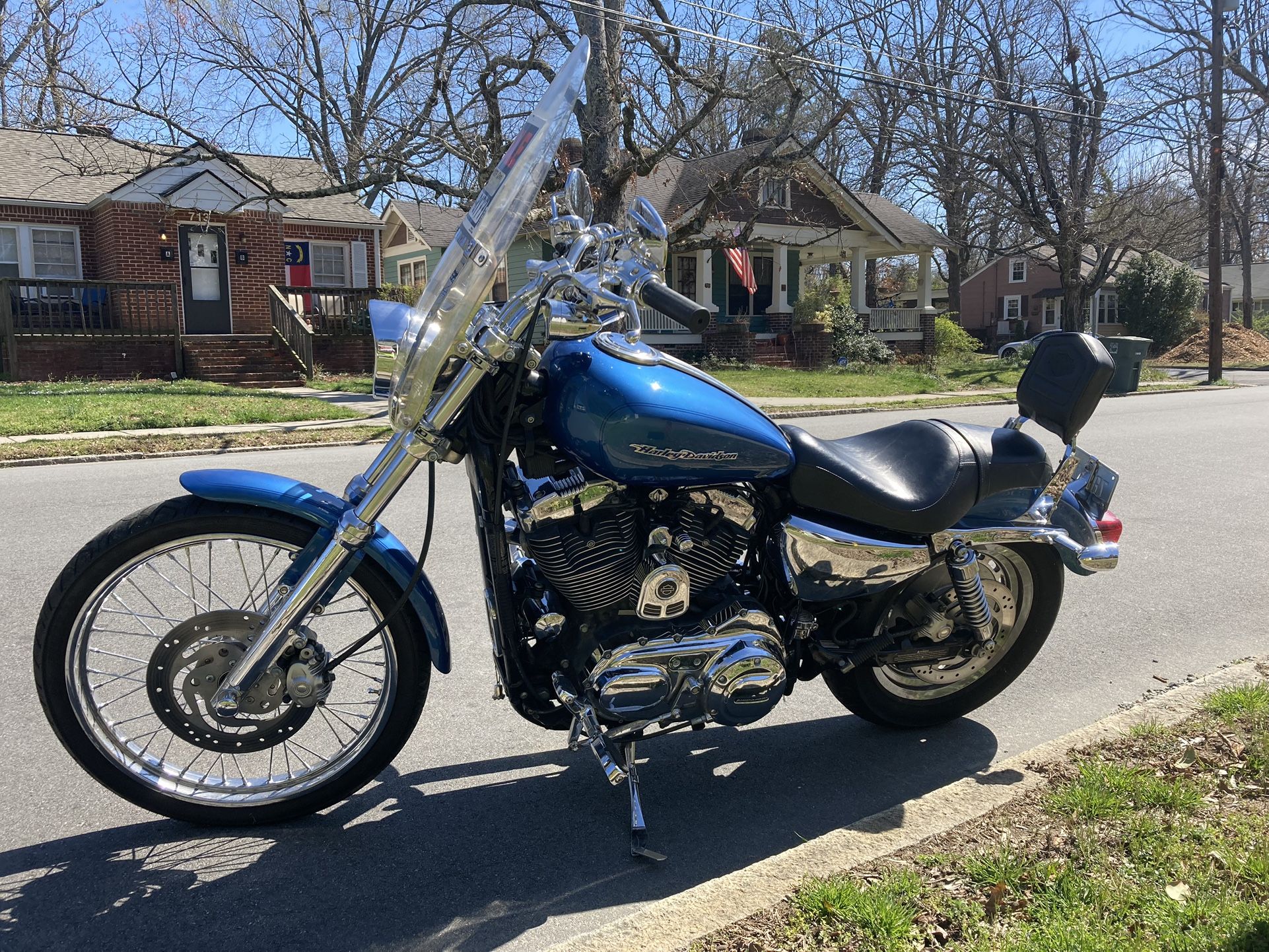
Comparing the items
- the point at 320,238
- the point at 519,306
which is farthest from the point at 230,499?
the point at 320,238

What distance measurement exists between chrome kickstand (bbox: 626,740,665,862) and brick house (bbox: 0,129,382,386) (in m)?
17.8

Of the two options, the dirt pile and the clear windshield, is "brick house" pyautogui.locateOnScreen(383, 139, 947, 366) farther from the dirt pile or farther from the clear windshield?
the clear windshield

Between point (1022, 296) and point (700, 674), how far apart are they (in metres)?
57.0

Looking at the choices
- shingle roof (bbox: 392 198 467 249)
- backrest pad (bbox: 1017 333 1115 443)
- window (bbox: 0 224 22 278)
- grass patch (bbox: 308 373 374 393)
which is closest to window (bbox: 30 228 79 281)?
window (bbox: 0 224 22 278)

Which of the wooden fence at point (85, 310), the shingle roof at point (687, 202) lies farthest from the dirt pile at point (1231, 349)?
the wooden fence at point (85, 310)

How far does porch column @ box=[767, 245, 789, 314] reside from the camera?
1161 inches

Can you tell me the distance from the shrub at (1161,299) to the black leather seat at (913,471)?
145 feet

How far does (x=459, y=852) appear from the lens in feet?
9.21

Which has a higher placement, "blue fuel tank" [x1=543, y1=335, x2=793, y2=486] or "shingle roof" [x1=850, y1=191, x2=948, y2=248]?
"shingle roof" [x1=850, y1=191, x2=948, y2=248]

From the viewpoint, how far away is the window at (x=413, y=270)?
110ft

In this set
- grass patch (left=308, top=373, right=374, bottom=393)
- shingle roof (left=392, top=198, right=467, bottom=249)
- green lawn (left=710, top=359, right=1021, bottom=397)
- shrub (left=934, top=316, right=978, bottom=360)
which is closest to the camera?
grass patch (left=308, top=373, right=374, bottom=393)

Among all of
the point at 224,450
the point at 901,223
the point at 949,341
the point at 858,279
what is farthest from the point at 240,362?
the point at 901,223

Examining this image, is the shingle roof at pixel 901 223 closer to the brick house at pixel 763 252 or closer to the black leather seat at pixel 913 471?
the brick house at pixel 763 252

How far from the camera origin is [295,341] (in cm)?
2089
